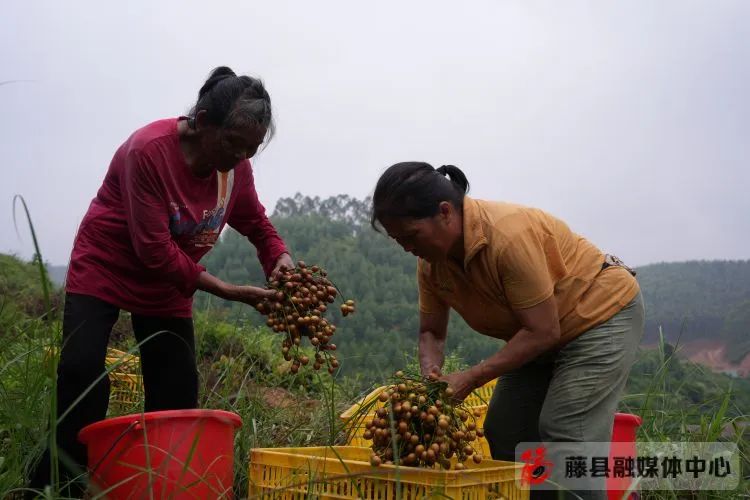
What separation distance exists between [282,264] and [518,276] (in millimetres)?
990

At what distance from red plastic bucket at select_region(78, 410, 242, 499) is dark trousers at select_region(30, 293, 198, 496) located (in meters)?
0.10

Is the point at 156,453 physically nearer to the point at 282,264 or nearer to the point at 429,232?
the point at 282,264

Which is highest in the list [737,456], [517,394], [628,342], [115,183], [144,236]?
[115,183]

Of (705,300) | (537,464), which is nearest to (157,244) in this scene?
(537,464)

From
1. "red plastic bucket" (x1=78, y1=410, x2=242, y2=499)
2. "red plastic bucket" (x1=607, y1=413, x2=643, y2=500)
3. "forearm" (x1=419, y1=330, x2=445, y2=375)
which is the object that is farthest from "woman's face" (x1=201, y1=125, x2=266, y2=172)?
"red plastic bucket" (x1=607, y1=413, x2=643, y2=500)

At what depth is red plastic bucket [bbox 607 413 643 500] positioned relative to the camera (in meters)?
3.32

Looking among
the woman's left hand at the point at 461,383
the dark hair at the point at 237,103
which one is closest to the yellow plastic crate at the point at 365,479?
the woman's left hand at the point at 461,383

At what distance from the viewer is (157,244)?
2.94 meters

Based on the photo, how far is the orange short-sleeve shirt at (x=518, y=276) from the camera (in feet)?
9.51

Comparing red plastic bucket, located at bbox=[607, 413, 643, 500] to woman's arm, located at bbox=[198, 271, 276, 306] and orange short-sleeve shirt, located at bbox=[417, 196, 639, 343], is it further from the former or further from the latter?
woman's arm, located at bbox=[198, 271, 276, 306]

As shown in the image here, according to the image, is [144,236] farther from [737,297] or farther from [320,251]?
[320,251]

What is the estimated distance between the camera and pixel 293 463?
2.79 m

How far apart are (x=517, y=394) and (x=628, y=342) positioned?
510 millimetres

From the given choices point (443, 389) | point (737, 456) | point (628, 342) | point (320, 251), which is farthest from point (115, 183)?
point (320, 251)
